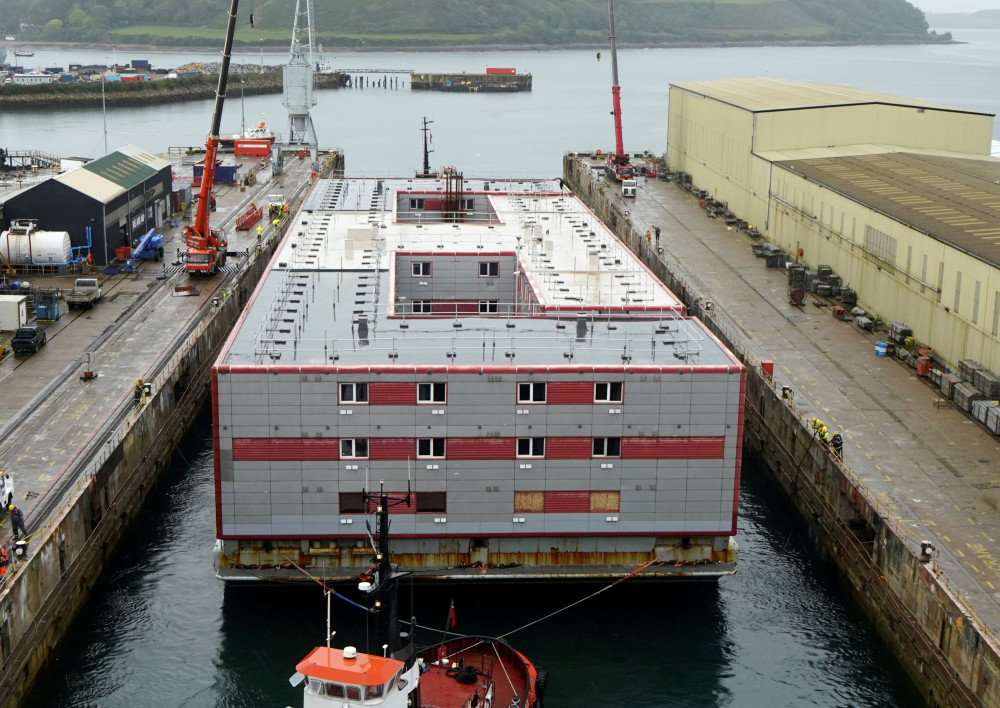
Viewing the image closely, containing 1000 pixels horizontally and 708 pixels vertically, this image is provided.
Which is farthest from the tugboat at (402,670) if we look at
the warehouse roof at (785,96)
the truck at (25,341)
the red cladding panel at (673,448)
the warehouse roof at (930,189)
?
the warehouse roof at (785,96)

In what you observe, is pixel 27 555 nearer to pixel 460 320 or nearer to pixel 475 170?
pixel 460 320

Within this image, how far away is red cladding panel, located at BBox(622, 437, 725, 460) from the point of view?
47.1 meters

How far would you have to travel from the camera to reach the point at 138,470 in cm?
5794

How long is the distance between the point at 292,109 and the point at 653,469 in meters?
116

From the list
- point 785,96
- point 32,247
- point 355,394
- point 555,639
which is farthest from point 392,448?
point 785,96

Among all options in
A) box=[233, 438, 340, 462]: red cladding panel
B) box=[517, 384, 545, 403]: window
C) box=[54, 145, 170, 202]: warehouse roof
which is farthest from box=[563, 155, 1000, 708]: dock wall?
box=[54, 145, 170, 202]: warehouse roof

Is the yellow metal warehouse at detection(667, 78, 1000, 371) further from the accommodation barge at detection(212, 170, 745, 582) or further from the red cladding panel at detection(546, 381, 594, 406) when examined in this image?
the red cladding panel at detection(546, 381, 594, 406)

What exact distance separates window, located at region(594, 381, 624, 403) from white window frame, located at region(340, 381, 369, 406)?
8484 millimetres

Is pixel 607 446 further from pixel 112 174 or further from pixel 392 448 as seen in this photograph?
pixel 112 174

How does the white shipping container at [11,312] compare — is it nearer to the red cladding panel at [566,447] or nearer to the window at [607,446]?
the red cladding panel at [566,447]

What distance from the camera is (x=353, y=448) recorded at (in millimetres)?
46531

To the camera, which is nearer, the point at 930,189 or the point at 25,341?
the point at 25,341

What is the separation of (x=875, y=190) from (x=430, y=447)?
49.5 m

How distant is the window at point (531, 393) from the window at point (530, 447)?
1479mm
